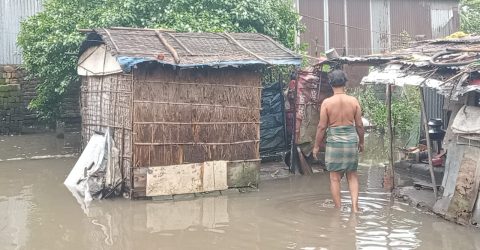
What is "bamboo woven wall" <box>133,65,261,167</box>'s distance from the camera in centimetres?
835

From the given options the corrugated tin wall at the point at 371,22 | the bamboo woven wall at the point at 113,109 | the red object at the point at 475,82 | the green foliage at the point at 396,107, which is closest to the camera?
the red object at the point at 475,82

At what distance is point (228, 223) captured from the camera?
7320 mm

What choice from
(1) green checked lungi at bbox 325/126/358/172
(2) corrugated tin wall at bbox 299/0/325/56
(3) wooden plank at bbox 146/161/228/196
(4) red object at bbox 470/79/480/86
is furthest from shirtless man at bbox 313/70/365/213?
A: (2) corrugated tin wall at bbox 299/0/325/56

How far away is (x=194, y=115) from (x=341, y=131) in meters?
2.37

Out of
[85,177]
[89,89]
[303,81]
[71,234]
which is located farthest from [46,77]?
[71,234]

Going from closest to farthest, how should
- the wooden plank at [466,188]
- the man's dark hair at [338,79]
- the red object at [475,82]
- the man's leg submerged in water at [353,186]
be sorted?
A: the red object at [475,82], the wooden plank at [466,188], the man's dark hair at [338,79], the man's leg submerged in water at [353,186]

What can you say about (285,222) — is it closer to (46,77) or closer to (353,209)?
(353,209)

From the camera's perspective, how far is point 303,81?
11.0 meters

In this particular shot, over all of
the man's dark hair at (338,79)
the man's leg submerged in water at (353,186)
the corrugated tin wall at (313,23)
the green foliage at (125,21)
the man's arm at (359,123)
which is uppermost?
the corrugated tin wall at (313,23)

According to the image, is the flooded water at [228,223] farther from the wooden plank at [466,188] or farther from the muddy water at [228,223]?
the wooden plank at [466,188]

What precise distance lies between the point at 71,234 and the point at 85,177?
207cm

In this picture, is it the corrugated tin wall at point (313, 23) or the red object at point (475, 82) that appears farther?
the corrugated tin wall at point (313, 23)


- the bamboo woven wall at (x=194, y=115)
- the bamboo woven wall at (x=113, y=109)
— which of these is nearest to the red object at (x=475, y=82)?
the bamboo woven wall at (x=194, y=115)

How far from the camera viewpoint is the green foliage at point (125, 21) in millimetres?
11742
